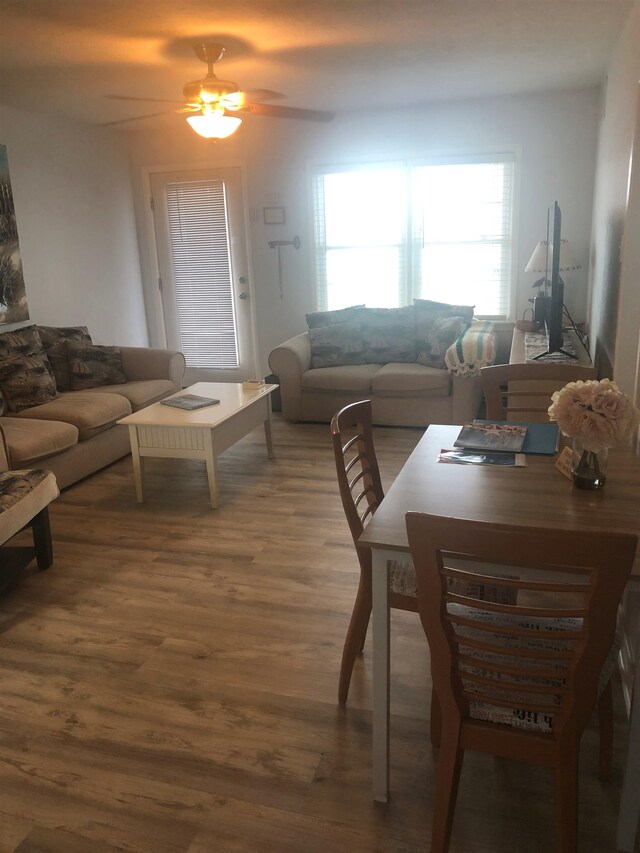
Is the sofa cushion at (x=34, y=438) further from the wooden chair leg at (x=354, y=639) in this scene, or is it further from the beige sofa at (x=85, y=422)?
the wooden chair leg at (x=354, y=639)

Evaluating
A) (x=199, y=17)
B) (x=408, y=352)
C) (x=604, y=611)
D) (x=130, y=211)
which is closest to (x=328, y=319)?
(x=408, y=352)

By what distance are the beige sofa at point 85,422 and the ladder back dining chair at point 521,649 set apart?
285 centimetres

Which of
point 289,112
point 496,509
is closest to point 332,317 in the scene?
point 289,112

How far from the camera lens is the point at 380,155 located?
579cm

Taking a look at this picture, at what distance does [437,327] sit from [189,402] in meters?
2.25

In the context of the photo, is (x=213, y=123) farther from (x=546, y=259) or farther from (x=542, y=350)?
(x=546, y=259)

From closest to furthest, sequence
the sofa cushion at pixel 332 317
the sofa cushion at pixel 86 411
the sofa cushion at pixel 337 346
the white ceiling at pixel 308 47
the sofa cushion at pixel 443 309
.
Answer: the white ceiling at pixel 308 47
the sofa cushion at pixel 86 411
the sofa cushion at pixel 443 309
the sofa cushion at pixel 337 346
the sofa cushion at pixel 332 317

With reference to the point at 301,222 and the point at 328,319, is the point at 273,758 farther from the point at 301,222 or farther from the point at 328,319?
the point at 301,222

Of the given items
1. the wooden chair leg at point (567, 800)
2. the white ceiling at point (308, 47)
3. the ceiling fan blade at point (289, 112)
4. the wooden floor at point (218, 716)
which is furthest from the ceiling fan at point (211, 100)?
the wooden chair leg at point (567, 800)

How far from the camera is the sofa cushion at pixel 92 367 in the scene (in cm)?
495

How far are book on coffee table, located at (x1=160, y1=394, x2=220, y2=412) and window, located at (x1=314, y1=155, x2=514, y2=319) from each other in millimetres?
2441

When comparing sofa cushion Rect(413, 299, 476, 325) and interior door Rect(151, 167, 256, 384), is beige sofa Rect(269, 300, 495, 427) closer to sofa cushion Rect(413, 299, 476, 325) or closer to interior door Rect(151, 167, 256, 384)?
sofa cushion Rect(413, 299, 476, 325)

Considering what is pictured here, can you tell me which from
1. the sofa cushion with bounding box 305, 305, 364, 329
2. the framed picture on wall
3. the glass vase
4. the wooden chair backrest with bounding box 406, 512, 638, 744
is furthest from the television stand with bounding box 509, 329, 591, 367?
the framed picture on wall

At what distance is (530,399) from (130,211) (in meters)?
4.66
